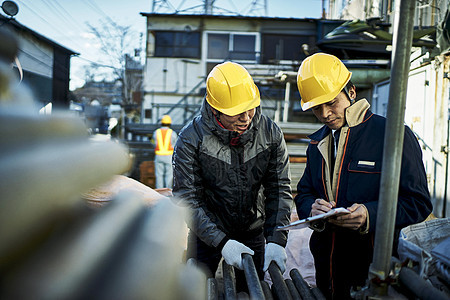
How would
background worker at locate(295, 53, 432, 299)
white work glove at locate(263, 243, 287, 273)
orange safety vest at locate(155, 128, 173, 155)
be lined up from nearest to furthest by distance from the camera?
background worker at locate(295, 53, 432, 299) < white work glove at locate(263, 243, 287, 273) < orange safety vest at locate(155, 128, 173, 155)

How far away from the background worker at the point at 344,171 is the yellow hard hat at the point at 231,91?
0.31 meters

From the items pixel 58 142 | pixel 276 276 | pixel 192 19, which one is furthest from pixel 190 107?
pixel 58 142

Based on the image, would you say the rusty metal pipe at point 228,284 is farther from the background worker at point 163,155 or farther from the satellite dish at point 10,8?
the background worker at point 163,155

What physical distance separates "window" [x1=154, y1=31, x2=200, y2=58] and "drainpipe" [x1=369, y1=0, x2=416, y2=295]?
12529 millimetres

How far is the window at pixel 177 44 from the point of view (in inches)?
503

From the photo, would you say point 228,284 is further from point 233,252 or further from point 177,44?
point 177,44

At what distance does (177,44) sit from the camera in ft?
42.0

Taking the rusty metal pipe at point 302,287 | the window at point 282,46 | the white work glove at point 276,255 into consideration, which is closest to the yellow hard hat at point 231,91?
the white work glove at point 276,255

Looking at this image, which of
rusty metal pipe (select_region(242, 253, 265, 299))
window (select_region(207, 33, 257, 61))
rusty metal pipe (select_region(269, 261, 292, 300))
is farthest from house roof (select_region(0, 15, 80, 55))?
window (select_region(207, 33, 257, 61))

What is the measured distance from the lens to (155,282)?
416 millimetres

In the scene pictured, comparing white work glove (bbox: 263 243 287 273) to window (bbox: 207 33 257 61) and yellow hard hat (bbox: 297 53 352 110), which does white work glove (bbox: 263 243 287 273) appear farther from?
→ window (bbox: 207 33 257 61)

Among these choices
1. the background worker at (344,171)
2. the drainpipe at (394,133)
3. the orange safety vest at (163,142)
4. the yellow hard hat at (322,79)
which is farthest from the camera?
the orange safety vest at (163,142)

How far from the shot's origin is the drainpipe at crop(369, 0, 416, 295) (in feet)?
2.65

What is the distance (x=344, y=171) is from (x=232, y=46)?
1182 cm
